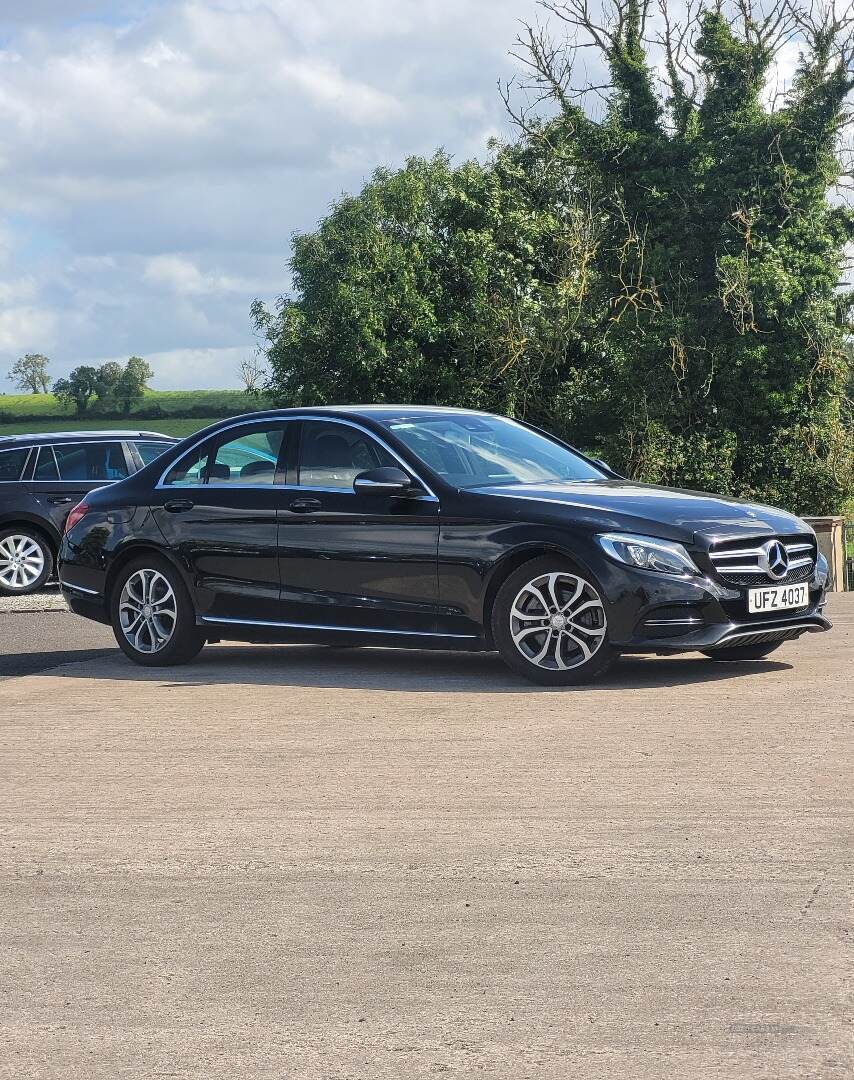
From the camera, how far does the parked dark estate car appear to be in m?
19.3

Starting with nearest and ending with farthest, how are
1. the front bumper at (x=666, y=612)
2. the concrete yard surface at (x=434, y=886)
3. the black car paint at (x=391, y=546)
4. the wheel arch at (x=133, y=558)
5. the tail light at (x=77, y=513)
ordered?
1. the concrete yard surface at (x=434, y=886)
2. the front bumper at (x=666, y=612)
3. the black car paint at (x=391, y=546)
4. the wheel arch at (x=133, y=558)
5. the tail light at (x=77, y=513)

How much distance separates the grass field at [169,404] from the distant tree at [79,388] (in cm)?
71

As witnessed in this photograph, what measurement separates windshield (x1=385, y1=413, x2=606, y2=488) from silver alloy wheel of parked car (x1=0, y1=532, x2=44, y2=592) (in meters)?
9.16

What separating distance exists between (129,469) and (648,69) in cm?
2549

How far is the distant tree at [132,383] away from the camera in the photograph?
305 feet

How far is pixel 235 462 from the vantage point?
11281 mm

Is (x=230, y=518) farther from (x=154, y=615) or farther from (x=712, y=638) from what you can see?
(x=712, y=638)

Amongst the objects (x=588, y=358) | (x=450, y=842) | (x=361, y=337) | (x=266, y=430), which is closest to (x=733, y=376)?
(x=588, y=358)

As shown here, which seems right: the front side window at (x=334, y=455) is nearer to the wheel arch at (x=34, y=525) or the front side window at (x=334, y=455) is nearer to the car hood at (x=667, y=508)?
the car hood at (x=667, y=508)

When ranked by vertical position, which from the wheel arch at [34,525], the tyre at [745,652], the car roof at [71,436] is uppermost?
the car roof at [71,436]

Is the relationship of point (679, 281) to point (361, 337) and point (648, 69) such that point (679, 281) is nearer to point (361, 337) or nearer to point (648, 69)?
point (648, 69)

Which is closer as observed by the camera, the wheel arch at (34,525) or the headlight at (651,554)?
the headlight at (651,554)

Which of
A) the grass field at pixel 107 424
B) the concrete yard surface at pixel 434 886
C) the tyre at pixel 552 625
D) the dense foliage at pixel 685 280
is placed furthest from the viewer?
the grass field at pixel 107 424

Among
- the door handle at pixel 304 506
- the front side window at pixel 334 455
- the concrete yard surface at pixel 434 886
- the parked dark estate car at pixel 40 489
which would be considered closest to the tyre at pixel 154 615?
the door handle at pixel 304 506
